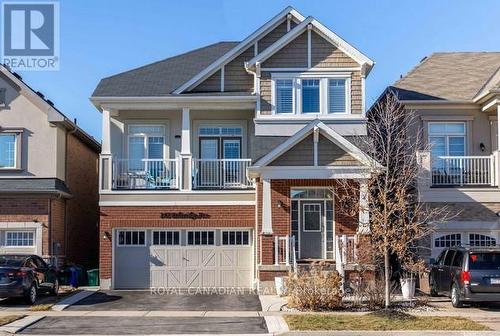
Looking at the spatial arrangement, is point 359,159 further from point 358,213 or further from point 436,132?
point 436,132

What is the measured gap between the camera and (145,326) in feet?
52.7

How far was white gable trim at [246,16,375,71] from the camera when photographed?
2458cm

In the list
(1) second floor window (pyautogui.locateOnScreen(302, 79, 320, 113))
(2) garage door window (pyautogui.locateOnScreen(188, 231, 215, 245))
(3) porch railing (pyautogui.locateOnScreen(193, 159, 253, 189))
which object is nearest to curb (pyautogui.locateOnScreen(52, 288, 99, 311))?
(2) garage door window (pyautogui.locateOnScreen(188, 231, 215, 245))

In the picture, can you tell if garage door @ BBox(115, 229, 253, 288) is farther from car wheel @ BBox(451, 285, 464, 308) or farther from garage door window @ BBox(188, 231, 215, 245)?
car wheel @ BBox(451, 285, 464, 308)

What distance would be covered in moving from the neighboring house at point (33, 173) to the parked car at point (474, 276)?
45.9ft

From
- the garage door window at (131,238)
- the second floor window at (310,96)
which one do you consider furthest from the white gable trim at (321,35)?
the garage door window at (131,238)

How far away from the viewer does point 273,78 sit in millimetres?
24875

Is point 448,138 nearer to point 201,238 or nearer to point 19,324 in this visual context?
point 201,238

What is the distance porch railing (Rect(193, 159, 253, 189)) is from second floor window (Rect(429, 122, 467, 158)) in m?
7.02

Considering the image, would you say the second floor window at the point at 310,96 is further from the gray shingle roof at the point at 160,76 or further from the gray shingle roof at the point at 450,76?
the gray shingle roof at the point at 160,76

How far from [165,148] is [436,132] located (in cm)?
1024

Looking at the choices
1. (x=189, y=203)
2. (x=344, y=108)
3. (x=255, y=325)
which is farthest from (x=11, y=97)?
(x=255, y=325)

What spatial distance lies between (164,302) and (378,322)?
7.41 metres

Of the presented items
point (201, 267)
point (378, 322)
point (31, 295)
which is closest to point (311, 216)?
point (201, 267)
